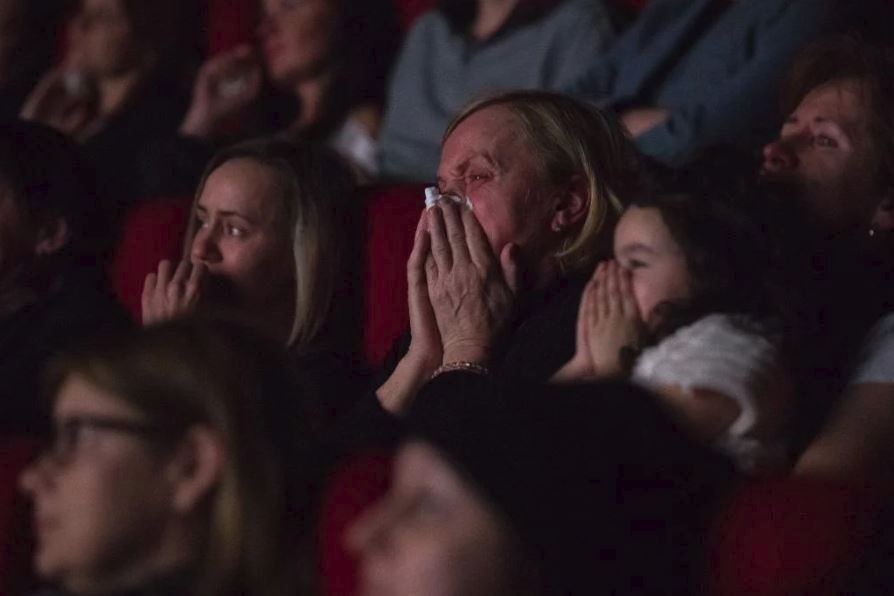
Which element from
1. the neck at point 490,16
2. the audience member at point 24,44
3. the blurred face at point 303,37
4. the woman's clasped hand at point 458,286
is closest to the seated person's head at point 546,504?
the woman's clasped hand at point 458,286

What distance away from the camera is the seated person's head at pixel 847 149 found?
4.05ft

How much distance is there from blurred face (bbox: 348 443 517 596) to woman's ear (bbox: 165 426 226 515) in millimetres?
96

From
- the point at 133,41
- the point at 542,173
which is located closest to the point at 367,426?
the point at 542,173

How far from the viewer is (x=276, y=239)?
1417mm

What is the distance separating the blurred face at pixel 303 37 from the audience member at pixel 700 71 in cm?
36

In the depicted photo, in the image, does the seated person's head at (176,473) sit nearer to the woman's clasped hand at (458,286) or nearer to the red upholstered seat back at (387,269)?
the woman's clasped hand at (458,286)

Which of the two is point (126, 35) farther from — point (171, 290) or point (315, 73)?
point (171, 290)

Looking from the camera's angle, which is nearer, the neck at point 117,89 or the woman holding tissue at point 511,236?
the woman holding tissue at point 511,236

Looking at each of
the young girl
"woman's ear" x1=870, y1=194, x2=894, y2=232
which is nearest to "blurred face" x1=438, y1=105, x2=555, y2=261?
the young girl

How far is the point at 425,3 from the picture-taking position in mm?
2002

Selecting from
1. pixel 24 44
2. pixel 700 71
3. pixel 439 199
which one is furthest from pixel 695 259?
pixel 24 44

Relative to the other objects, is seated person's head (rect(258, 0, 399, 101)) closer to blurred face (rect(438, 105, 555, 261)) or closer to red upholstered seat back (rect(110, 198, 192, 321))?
red upholstered seat back (rect(110, 198, 192, 321))

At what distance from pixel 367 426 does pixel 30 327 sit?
464 millimetres

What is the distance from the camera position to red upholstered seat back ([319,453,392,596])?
83 cm
